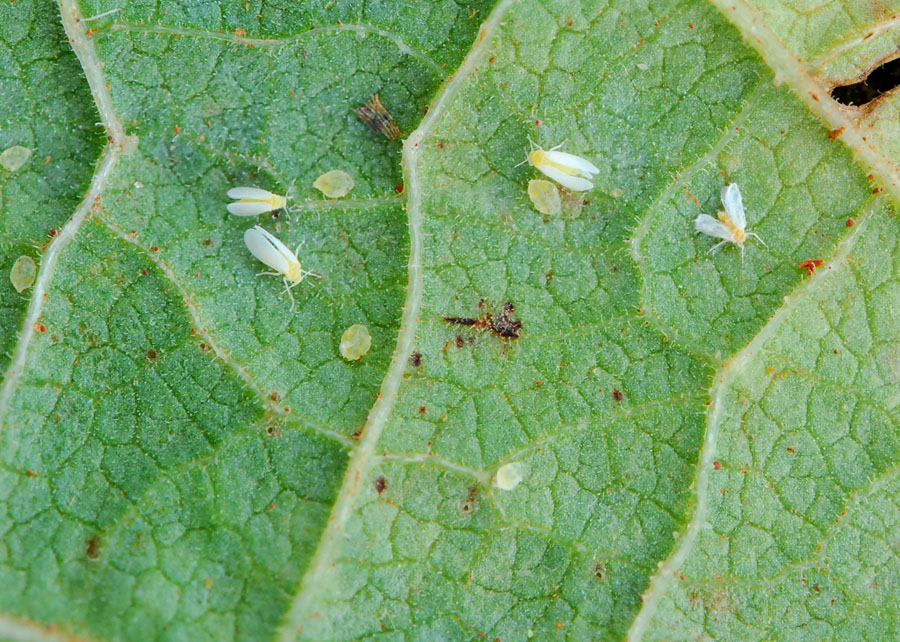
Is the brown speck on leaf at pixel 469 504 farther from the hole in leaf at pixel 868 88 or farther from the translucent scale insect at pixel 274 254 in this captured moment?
the hole in leaf at pixel 868 88

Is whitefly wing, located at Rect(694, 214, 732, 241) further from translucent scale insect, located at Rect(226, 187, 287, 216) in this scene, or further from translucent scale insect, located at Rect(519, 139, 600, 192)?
translucent scale insect, located at Rect(226, 187, 287, 216)

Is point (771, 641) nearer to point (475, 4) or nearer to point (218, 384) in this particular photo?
point (218, 384)

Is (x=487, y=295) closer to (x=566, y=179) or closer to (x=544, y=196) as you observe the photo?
(x=544, y=196)

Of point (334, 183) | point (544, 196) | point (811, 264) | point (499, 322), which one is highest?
point (811, 264)

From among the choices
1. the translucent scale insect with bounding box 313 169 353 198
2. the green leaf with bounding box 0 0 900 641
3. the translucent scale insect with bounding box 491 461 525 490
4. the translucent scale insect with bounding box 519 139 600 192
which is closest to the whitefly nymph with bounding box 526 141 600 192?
the translucent scale insect with bounding box 519 139 600 192

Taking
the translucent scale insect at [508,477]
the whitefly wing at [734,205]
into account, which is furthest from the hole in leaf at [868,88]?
the translucent scale insect at [508,477]

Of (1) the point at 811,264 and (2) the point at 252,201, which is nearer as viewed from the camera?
(2) the point at 252,201

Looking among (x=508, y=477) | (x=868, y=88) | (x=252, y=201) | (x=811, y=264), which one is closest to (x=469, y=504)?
(x=508, y=477)
